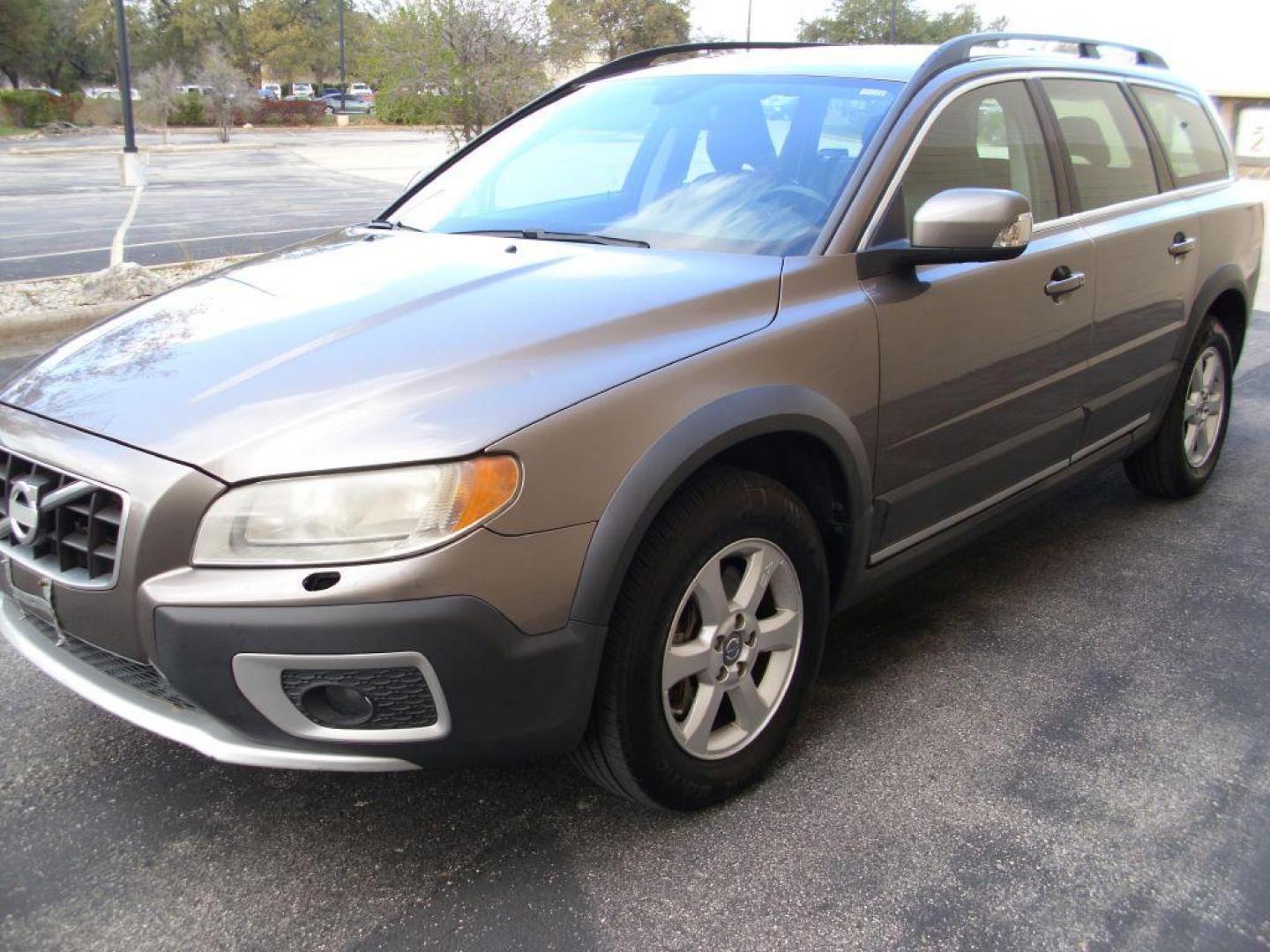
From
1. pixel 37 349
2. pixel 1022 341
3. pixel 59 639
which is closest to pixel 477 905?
pixel 59 639

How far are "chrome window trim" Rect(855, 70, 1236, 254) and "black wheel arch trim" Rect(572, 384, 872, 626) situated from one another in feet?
1.61

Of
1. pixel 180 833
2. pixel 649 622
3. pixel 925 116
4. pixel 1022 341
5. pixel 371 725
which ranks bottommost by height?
pixel 180 833

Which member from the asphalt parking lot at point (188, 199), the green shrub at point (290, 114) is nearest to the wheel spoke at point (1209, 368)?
the asphalt parking lot at point (188, 199)

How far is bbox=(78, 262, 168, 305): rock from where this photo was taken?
792cm

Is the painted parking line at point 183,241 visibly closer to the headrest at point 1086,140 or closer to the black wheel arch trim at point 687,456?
the headrest at point 1086,140

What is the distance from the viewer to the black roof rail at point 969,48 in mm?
3100

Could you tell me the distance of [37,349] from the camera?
7.09m

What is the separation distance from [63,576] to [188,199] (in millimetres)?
17551

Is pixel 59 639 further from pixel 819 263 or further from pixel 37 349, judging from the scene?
pixel 37 349

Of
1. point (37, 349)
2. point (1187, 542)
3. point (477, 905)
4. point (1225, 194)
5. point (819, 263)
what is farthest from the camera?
point (37, 349)

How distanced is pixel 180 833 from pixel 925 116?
2.54m

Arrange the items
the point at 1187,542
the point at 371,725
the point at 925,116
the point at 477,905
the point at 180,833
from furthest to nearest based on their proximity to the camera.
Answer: the point at 1187,542
the point at 925,116
the point at 180,833
the point at 477,905
the point at 371,725

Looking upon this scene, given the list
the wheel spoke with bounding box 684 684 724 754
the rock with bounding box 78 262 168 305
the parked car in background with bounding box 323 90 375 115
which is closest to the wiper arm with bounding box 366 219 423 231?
the wheel spoke with bounding box 684 684 724 754

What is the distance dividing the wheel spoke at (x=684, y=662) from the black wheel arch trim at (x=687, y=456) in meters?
0.26
